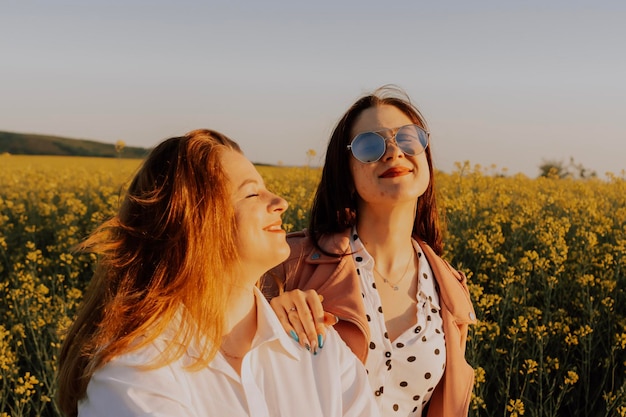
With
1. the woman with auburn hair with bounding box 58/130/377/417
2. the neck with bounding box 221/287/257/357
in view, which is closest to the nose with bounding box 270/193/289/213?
the woman with auburn hair with bounding box 58/130/377/417

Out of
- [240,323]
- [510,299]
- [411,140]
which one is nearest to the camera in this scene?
[240,323]

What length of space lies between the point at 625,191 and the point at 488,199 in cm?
221

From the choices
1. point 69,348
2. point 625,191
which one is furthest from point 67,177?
point 69,348

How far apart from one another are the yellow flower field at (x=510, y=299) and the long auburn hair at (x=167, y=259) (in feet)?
6.28

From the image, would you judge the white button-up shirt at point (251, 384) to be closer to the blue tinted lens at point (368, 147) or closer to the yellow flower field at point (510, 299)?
the blue tinted lens at point (368, 147)

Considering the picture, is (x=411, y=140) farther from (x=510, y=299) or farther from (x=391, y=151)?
(x=510, y=299)

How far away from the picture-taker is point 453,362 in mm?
2479

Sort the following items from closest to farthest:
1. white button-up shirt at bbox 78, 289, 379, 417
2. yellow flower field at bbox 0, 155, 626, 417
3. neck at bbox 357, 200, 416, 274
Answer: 1. white button-up shirt at bbox 78, 289, 379, 417
2. neck at bbox 357, 200, 416, 274
3. yellow flower field at bbox 0, 155, 626, 417

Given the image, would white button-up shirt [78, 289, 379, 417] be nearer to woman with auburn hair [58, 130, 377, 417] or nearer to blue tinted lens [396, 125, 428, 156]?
woman with auburn hair [58, 130, 377, 417]

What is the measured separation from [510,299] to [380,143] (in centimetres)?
222

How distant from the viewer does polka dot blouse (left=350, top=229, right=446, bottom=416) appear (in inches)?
93.1

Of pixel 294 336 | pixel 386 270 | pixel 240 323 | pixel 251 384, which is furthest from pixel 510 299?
pixel 251 384

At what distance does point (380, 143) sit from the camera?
245 cm

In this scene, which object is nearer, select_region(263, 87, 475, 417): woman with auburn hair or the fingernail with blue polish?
the fingernail with blue polish
